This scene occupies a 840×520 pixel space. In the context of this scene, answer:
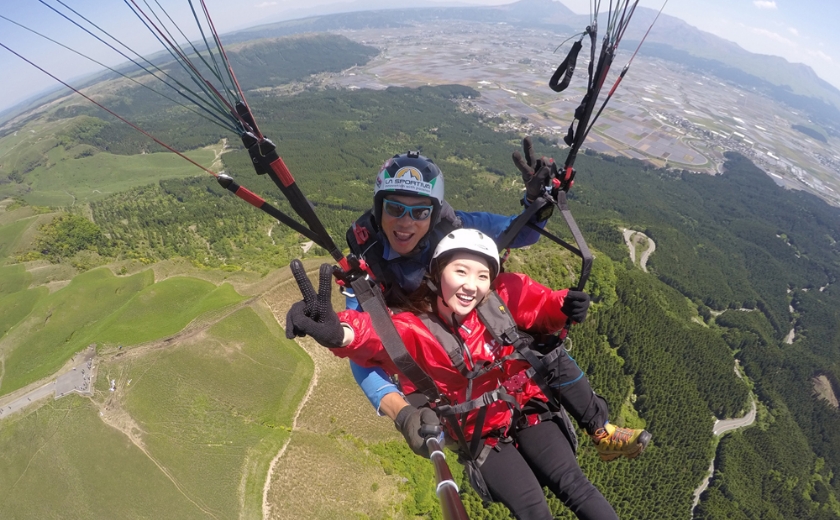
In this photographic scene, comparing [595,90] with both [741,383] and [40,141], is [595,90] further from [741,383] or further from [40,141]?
[40,141]

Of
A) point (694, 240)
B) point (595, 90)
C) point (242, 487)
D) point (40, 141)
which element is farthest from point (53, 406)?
point (40, 141)

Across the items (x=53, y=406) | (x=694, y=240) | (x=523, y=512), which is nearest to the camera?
(x=523, y=512)

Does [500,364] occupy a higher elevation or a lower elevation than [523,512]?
higher

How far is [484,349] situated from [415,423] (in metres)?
1.20

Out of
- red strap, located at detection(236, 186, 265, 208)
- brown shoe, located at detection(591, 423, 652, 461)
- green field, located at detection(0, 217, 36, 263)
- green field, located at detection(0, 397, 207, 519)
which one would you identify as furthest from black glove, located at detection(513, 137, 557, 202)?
green field, located at detection(0, 217, 36, 263)

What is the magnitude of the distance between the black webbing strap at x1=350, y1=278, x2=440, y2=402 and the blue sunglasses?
125cm

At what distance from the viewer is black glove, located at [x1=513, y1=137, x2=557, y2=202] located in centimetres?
471

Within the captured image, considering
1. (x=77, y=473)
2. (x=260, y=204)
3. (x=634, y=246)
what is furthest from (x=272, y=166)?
(x=634, y=246)

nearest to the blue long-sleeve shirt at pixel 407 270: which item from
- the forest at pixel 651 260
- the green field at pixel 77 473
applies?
the green field at pixel 77 473

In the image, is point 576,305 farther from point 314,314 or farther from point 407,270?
point 314,314

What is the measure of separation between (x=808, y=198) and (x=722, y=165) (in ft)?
82.6

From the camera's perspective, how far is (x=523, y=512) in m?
4.20

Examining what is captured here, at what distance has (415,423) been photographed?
3.53 meters

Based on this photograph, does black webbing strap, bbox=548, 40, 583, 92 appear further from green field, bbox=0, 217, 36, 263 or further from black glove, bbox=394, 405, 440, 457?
green field, bbox=0, 217, 36, 263
